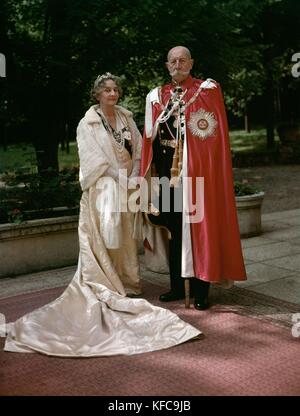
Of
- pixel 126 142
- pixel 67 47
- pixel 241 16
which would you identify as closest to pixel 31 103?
pixel 67 47

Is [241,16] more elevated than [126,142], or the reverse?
[241,16]

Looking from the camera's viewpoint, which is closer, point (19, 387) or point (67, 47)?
point (19, 387)

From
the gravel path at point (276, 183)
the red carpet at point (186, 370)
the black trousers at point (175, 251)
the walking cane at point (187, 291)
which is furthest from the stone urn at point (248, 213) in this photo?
the red carpet at point (186, 370)

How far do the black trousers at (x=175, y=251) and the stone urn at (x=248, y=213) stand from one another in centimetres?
250

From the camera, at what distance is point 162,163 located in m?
4.81

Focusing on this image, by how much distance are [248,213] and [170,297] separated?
9.03 ft

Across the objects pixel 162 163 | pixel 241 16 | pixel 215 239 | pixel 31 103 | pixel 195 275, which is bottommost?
pixel 195 275

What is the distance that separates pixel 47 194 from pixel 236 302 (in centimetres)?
274

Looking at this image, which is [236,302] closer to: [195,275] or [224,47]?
[195,275]

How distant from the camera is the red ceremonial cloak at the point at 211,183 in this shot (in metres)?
4.54

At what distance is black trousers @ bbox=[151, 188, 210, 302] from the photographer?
4750mm

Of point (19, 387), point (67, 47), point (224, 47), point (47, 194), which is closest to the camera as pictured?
point (19, 387)

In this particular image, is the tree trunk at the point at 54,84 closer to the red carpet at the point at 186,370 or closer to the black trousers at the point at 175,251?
the black trousers at the point at 175,251

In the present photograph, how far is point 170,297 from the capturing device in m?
4.86
